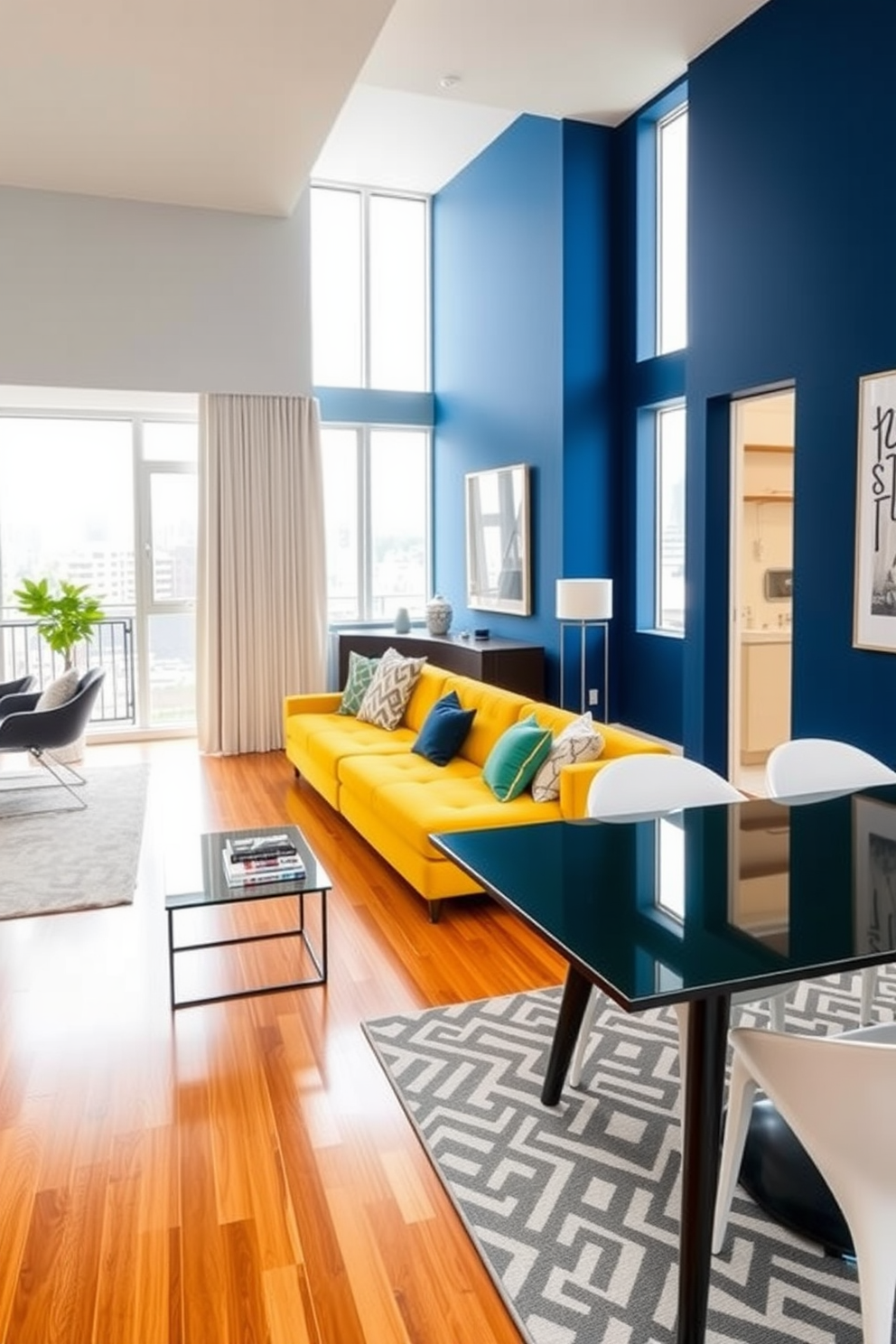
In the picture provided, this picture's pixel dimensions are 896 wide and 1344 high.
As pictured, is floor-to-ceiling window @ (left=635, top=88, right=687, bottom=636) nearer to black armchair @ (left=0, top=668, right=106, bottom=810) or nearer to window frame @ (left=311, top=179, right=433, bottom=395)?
window frame @ (left=311, top=179, right=433, bottom=395)

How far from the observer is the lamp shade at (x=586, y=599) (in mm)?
6230

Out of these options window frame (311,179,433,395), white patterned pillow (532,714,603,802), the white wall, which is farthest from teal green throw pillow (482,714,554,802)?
window frame (311,179,433,395)

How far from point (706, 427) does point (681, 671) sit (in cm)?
167

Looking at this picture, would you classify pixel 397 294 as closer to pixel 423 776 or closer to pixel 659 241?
pixel 659 241

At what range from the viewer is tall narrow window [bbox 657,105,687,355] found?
6398mm

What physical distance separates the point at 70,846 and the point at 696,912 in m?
3.80

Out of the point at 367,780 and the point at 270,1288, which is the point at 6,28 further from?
the point at 270,1288

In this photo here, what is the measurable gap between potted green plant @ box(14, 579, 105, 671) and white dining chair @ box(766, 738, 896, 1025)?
529 cm

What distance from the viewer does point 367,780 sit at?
447cm

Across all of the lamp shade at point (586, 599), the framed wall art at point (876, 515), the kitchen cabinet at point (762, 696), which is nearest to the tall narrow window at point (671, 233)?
the lamp shade at point (586, 599)

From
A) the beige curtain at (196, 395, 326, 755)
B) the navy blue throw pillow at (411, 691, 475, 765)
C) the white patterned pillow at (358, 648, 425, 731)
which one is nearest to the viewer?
the navy blue throw pillow at (411, 691, 475, 765)

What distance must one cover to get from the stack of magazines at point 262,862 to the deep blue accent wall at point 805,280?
280 cm

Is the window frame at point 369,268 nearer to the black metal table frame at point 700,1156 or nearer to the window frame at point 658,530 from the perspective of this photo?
the window frame at point 658,530

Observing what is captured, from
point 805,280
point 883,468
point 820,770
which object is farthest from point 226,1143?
point 805,280
